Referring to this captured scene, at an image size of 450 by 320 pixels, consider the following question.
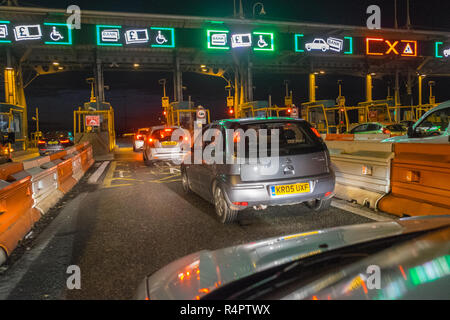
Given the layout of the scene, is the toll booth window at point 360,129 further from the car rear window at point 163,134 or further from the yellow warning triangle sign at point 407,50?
the yellow warning triangle sign at point 407,50

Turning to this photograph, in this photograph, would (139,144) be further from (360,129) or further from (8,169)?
(8,169)

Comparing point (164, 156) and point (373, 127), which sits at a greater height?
point (373, 127)

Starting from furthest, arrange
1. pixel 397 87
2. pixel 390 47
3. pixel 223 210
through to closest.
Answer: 1. pixel 397 87
2. pixel 390 47
3. pixel 223 210

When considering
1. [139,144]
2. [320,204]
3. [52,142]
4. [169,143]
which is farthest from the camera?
[139,144]

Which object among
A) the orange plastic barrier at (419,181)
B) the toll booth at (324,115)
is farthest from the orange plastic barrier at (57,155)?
the toll booth at (324,115)

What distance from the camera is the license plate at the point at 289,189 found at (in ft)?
16.9

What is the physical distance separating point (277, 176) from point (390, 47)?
3125 centimetres

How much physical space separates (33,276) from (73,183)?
262 inches

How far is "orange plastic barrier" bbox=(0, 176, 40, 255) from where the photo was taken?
4.31 meters

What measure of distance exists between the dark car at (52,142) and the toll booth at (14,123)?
2.12m

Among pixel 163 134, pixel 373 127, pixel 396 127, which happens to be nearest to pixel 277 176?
pixel 163 134

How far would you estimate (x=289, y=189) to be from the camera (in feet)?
17.0

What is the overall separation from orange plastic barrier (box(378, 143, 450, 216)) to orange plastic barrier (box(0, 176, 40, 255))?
5.19 metres

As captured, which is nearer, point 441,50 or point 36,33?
point 36,33
